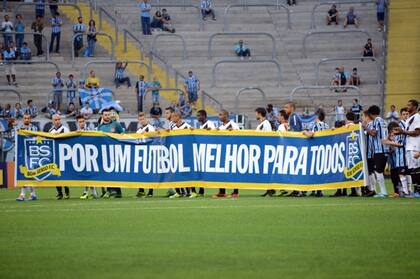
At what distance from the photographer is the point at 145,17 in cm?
4519

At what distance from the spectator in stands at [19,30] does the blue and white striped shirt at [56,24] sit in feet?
3.91

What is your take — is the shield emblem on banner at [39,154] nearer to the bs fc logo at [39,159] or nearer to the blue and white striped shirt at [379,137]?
the bs fc logo at [39,159]

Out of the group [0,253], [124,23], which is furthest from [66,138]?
[124,23]

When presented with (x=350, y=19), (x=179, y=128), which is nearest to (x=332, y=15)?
(x=350, y=19)

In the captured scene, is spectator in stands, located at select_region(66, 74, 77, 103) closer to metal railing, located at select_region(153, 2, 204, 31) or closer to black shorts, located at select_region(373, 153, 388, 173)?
metal railing, located at select_region(153, 2, 204, 31)

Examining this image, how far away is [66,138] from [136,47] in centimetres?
1965

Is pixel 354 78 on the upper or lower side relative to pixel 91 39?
lower

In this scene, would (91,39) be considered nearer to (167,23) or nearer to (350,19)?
(167,23)

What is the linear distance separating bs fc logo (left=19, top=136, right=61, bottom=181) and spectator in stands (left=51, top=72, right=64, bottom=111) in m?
11.6

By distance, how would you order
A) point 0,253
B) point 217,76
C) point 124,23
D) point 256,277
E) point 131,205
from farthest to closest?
point 124,23, point 217,76, point 131,205, point 0,253, point 256,277

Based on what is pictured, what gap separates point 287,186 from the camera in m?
24.5

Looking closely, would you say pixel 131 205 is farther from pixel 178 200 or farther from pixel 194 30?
pixel 194 30

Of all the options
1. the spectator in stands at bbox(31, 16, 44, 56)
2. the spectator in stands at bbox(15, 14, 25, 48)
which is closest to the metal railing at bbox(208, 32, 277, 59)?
the spectator in stands at bbox(31, 16, 44, 56)

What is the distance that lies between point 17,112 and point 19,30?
8.17 metres
